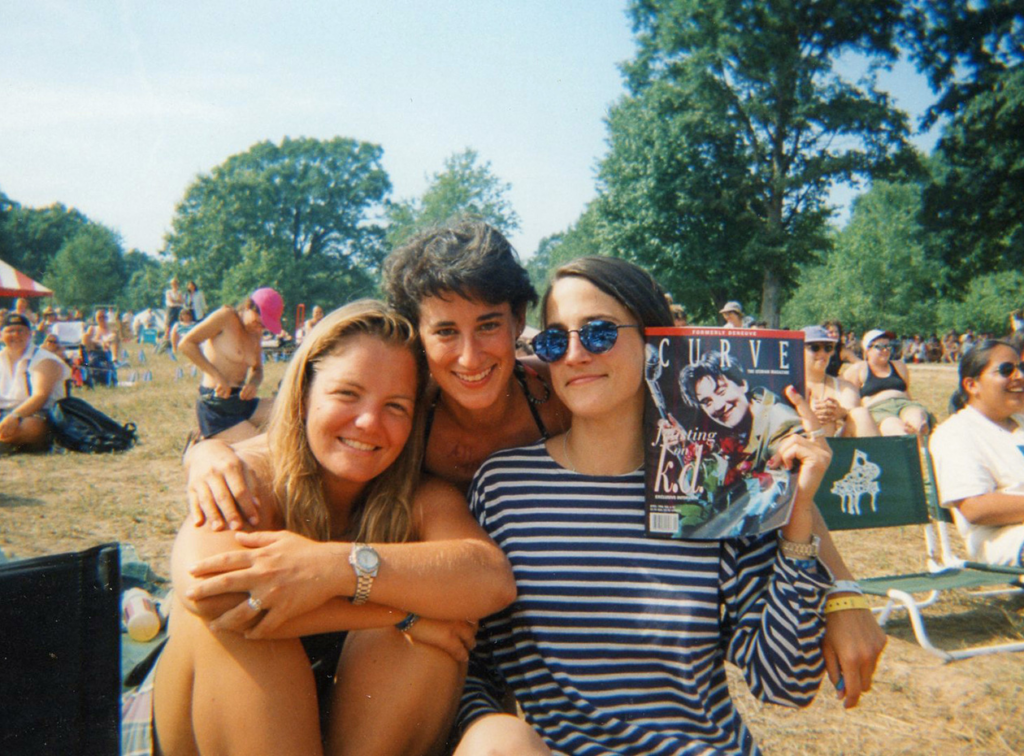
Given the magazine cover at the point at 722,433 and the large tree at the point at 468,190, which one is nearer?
the magazine cover at the point at 722,433

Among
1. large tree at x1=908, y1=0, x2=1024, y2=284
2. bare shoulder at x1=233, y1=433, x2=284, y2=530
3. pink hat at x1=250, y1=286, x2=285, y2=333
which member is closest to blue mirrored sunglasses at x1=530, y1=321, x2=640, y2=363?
bare shoulder at x1=233, y1=433, x2=284, y2=530

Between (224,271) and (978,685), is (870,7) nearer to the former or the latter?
(978,685)

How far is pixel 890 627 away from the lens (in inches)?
182

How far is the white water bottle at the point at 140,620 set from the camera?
11.1 ft

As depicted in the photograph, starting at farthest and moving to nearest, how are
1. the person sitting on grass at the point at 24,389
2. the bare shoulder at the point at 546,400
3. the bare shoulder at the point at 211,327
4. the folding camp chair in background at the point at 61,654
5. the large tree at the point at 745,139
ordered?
the large tree at the point at 745,139
the person sitting on grass at the point at 24,389
the bare shoulder at the point at 211,327
the bare shoulder at the point at 546,400
the folding camp chair in background at the point at 61,654

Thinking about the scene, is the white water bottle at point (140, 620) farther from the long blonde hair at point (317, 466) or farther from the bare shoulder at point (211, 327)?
the bare shoulder at point (211, 327)

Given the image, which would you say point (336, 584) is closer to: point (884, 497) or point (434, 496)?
point (434, 496)

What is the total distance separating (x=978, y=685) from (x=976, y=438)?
1433 millimetres

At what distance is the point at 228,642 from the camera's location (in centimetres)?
167

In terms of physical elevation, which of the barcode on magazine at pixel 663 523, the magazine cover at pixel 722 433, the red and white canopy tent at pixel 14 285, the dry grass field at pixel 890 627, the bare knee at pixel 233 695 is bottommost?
the dry grass field at pixel 890 627

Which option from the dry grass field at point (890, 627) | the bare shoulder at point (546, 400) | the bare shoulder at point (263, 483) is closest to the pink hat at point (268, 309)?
the dry grass field at point (890, 627)

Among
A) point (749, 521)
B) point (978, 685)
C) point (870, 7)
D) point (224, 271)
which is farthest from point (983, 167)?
point (224, 271)

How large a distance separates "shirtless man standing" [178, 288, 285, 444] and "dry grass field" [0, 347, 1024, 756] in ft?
3.20

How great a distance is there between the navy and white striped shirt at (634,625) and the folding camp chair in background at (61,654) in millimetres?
910
